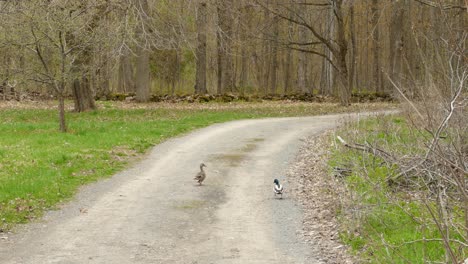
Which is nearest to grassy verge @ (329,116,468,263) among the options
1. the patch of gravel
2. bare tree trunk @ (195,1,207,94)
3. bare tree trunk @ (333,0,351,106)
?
the patch of gravel

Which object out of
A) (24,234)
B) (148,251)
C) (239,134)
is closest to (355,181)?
(148,251)

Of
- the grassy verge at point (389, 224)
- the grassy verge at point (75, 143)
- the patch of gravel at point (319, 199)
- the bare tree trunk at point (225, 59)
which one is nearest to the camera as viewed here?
the grassy verge at point (389, 224)

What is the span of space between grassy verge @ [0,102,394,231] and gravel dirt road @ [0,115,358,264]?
2.19ft

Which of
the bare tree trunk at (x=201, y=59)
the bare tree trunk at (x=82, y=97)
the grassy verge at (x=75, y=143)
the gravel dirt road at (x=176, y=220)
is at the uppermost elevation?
the bare tree trunk at (x=201, y=59)

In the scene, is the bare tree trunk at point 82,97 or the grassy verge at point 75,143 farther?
the bare tree trunk at point 82,97

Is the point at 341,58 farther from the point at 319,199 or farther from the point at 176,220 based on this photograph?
the point at 176,220

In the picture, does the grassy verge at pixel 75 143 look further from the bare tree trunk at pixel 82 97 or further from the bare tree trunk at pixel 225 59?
the bare tree trunk at pixel 225 59

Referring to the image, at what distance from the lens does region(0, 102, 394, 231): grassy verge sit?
46.6ft

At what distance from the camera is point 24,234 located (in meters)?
11.3

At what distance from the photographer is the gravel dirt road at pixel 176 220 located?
10.1 metres

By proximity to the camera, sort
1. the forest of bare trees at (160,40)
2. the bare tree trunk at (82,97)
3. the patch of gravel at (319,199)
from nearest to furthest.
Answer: the patch of gravel at (319,199) → the forest of bare trees at (160,40) → the bare tree trunk at (82,97)

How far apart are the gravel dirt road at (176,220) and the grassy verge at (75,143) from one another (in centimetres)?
67

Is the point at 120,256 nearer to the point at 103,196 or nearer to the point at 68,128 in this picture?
the point at 103,196

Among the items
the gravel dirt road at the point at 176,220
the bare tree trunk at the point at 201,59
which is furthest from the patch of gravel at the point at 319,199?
the bare tree trunk at the point at 201,59
